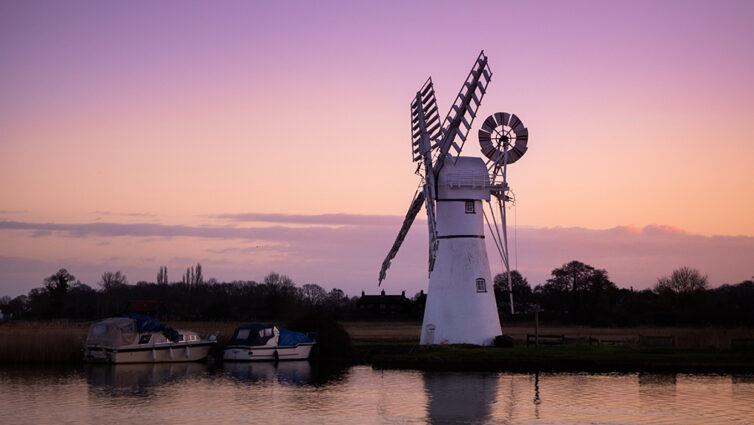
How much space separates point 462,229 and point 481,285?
3180mm

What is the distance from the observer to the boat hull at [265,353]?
42.7 m

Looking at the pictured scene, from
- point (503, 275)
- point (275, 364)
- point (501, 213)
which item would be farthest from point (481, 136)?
point (503, 275)

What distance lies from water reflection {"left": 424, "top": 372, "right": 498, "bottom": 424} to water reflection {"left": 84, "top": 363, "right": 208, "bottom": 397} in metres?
10.8

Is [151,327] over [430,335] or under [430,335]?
over

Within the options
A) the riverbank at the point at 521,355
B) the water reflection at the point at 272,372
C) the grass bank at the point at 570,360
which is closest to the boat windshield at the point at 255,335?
the water reflection at the point at 272,372

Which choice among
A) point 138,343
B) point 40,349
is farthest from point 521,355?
point 40,349

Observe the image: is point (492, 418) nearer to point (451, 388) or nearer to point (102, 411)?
point (451, 388)

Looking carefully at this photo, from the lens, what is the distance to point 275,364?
42.2m

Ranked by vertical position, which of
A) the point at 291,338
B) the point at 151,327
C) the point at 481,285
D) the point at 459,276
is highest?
the point at 459,276

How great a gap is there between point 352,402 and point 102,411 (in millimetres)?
8351

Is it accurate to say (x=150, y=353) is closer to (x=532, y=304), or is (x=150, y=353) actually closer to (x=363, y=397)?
(x=363, y=397)

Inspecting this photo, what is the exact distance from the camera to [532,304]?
346ft

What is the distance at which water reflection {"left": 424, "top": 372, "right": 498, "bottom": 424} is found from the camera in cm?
2569

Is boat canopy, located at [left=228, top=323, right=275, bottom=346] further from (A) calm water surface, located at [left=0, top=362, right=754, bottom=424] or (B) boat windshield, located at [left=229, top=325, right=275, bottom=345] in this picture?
(A) calm water surface, located at [left=0, top=362, right=754, bottom=424]
